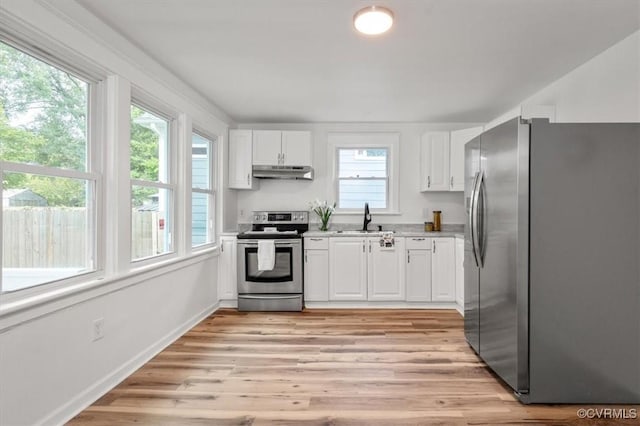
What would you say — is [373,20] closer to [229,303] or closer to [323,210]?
[323,210]

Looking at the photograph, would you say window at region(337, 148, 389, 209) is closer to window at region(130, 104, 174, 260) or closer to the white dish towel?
the white dish towel

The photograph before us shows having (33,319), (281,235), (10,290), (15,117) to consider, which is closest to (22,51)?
(15,117)

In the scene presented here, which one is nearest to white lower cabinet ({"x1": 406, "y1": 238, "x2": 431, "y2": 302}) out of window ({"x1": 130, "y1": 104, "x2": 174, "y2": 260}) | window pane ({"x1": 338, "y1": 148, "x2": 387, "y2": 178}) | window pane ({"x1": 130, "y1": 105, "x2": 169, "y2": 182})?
window pane ({"x1": 338, "y1": 148, "x2": 387, "y2": 178})

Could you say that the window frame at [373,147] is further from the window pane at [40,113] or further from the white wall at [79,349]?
the window pane at [40,113]

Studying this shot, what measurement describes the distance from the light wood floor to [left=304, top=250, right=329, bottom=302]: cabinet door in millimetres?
694

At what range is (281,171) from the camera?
4367 mm

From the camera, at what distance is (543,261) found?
203 centimetres

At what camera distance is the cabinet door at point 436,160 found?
4.33 metres

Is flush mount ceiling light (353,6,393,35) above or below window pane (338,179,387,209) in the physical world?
above

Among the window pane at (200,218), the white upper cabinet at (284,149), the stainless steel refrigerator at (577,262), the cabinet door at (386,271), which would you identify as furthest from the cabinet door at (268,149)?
the stainless steel refrigerator at (577,262)

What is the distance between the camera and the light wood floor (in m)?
1.94

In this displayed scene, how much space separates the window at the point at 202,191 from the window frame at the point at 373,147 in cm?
157

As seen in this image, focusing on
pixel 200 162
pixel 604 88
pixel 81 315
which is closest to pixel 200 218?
pixel 200 162

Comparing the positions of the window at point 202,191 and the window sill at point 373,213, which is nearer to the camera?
the window at point 202,191
